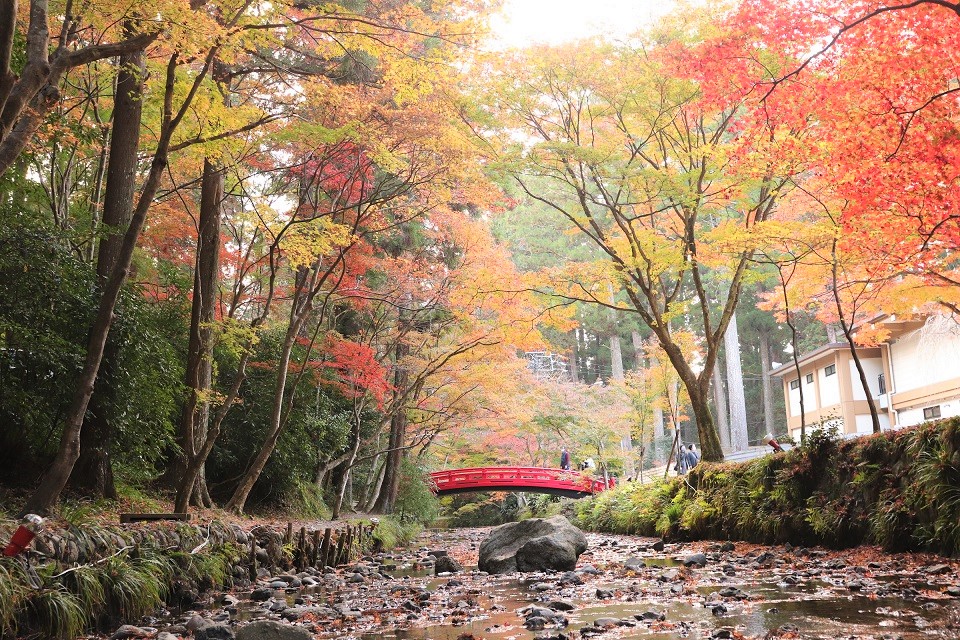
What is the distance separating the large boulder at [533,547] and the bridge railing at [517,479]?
42.9 feet

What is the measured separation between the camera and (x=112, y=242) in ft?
28.0

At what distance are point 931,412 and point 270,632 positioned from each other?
2090cm

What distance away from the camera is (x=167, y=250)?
14.6 meters

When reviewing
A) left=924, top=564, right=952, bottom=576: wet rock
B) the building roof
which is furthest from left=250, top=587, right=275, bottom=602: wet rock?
the building roof

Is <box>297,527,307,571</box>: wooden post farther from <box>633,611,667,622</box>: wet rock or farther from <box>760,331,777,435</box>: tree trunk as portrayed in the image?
<box>760,331,777,435</box>: tree trunk

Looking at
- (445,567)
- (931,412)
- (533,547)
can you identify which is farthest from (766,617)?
(931,412)

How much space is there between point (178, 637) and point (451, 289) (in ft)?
39.0

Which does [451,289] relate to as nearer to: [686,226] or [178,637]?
[686,226]

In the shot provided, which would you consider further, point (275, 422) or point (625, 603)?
point (275, 422)

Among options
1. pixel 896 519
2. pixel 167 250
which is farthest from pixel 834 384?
pixel 167 250

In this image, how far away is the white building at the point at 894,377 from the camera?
19.2 meters

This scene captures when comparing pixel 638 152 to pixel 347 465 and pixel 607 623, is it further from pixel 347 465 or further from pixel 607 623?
pixel 607 623

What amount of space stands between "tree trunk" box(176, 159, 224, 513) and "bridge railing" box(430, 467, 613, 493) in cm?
1370

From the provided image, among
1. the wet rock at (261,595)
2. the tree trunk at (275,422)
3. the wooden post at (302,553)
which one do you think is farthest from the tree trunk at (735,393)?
the wet rock at (261,595)
